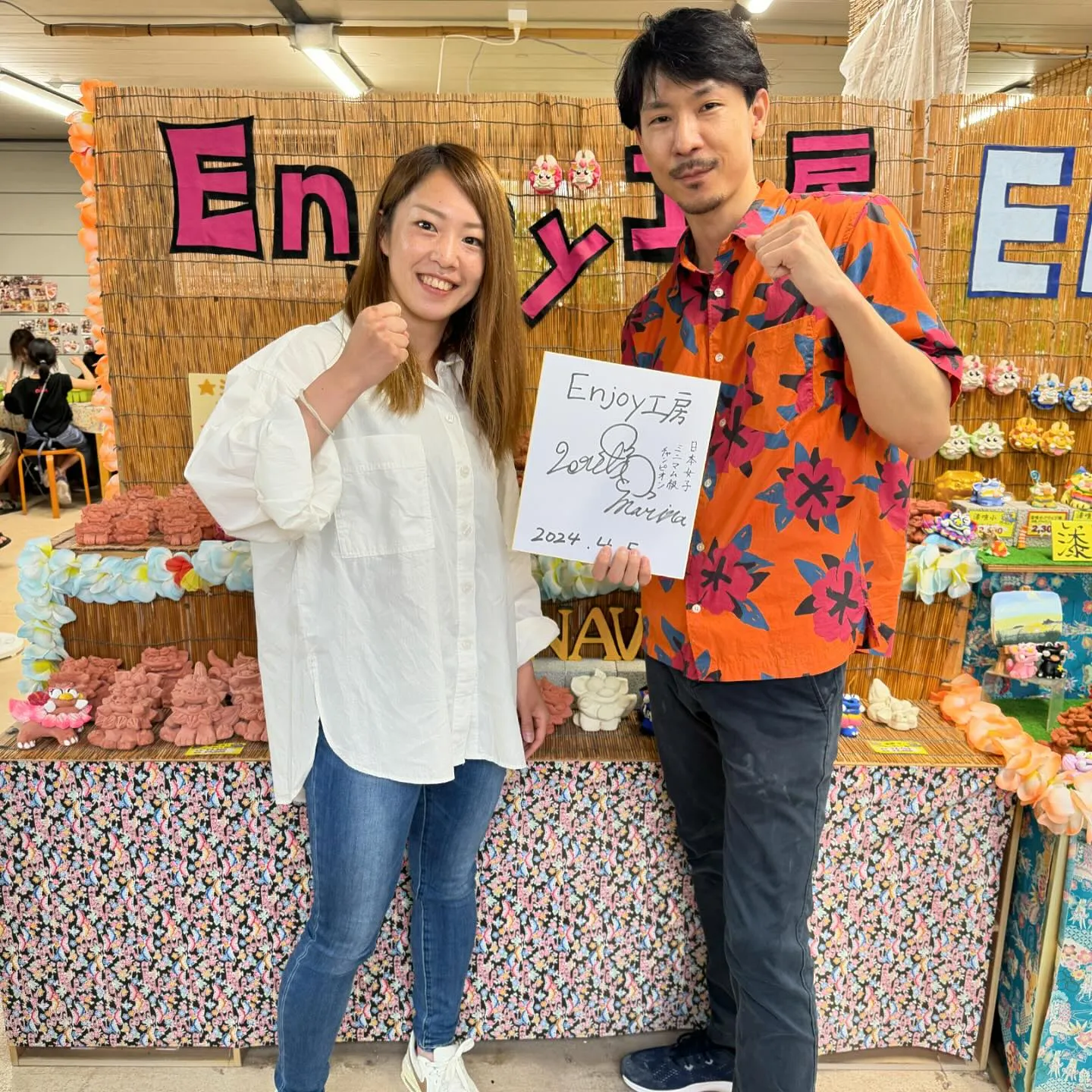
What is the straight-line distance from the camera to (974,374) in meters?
2.36

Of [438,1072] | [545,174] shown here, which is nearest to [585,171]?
[545,174]

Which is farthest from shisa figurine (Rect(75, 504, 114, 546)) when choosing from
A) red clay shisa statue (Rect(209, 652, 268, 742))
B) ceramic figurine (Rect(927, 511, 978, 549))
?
ceramic figurine (Rect(927, 511, 978, 549))

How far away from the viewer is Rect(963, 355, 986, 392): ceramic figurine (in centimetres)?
235

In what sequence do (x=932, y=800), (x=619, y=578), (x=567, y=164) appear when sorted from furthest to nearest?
(x=567, y=164), (x=932, y=800), (x=619, y=578)

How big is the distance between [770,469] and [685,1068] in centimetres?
131

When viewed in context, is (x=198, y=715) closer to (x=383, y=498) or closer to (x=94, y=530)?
(x=94, y=530)

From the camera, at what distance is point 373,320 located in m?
1.20

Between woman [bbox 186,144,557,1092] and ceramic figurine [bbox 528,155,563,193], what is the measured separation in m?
0.85

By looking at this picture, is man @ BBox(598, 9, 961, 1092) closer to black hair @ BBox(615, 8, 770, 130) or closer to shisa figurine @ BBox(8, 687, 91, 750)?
black hair @ BBox(615, 8, 770, 130)

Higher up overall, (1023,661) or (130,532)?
(130,532)

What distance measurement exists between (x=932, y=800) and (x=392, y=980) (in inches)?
47.7

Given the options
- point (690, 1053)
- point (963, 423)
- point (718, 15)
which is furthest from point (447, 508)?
point (963, 423)

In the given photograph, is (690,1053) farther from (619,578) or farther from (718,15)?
(718,15)

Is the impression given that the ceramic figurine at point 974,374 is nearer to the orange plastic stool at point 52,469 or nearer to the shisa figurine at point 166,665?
the shisa figurine at point 166,665
